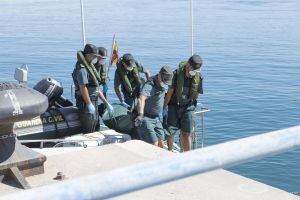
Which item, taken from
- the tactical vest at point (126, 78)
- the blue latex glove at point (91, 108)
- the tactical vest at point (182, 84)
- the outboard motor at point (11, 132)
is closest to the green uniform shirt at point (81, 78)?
the blue latex glove at point (91, 108)

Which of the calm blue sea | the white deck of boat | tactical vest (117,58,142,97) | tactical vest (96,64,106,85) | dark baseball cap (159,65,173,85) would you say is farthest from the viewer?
the calm blue sea

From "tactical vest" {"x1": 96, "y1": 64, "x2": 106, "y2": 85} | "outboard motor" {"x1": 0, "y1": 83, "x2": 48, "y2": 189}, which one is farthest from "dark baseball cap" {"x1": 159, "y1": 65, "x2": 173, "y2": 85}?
"outboard motor" {"x1": 0, "y1": 83, "x2": 48, "y2": 189}

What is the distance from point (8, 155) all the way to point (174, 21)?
3695 centimetres

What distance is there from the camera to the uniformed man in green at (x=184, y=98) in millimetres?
7496

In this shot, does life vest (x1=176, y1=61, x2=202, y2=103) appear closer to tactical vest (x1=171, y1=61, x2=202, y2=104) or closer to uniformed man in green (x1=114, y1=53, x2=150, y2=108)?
tactical vest (x1=171, y1=61, x2=202, y2=104)

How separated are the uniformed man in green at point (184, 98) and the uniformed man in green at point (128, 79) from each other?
75cm

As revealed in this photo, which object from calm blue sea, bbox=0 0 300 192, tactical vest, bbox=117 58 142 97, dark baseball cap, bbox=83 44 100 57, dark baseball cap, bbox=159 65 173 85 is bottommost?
calm blue sea, bbox=0 0 300 192

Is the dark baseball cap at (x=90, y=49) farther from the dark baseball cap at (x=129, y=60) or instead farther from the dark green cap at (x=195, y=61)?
the dark green cap at (x=195, y=61)

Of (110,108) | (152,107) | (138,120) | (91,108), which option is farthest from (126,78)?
(138,120)

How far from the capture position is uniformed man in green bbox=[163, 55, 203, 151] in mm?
7496

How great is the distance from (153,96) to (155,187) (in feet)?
13.5

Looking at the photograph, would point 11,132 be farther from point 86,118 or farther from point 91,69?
point 86,118

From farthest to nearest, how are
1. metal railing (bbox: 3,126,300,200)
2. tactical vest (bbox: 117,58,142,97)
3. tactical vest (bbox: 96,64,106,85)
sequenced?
tactical vest (bbox: 117,58,142,97) → tactical vest (bbox: 96,64,106,85) → metal railing (bbox: 3,126,300,200)

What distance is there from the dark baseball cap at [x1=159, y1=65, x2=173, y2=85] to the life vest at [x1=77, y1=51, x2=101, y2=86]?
1.23 metres
